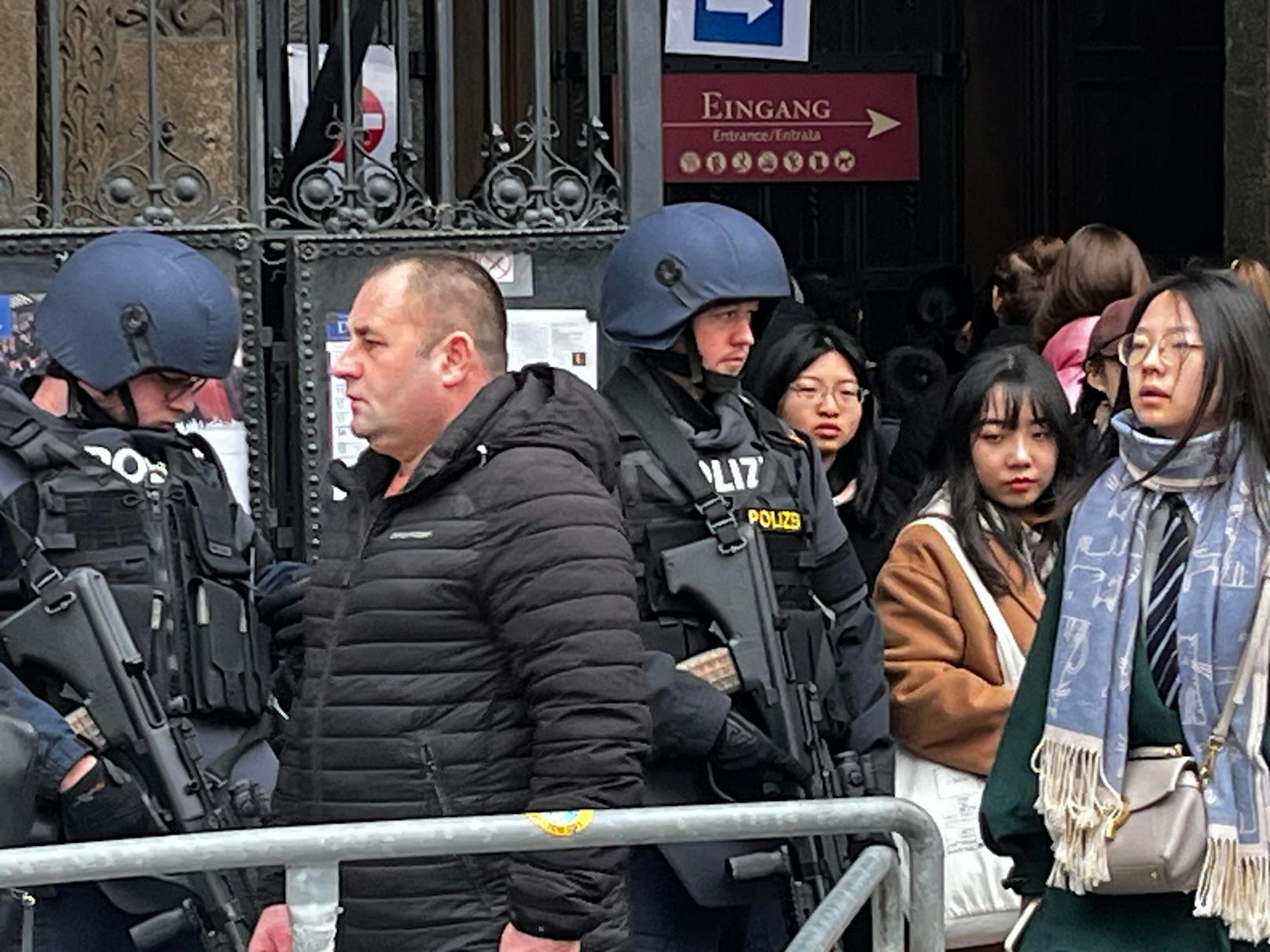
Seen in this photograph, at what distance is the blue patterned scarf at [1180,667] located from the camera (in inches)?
163

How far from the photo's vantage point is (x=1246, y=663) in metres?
4.11

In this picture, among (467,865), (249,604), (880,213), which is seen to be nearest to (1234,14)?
(880,213)

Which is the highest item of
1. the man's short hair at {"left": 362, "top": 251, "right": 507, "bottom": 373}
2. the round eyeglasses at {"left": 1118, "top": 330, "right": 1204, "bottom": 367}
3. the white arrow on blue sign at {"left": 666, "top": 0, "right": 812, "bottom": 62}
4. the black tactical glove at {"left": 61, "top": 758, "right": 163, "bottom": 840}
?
the white arrow on blue sign at {"left": 666, "top": 0, "right": 812, "bottom": 62}

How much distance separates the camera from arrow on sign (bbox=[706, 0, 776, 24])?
32.1 feet

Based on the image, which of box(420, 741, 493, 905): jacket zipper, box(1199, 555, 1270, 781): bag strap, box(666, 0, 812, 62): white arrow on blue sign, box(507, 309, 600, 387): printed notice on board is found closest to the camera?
box(420, 741, 493, 905): jacket zipper

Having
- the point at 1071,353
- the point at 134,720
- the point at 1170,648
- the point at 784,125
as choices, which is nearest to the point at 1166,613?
the point at 1170,648

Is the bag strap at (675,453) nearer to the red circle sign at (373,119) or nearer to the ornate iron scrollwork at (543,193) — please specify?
the ornate iron scrollwork at (543,193)

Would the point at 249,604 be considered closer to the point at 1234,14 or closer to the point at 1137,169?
the point at 1234,14

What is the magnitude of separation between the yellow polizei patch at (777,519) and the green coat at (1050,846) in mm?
648

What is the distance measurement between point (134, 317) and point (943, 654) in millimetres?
1670

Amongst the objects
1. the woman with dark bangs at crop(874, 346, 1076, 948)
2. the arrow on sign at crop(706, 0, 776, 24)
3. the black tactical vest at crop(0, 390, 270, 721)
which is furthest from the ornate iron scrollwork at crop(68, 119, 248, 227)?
the arrow on sign at crop(706, 0, 776, 24)

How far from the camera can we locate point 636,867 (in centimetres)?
482

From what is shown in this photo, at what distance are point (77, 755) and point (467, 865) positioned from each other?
2.93ft

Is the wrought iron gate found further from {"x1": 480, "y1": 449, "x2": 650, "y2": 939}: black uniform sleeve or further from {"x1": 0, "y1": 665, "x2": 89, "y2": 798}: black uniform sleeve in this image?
{"x1": 480, "y1": 449, "x2": 650, "y2": 939}: black uniform sleeve
